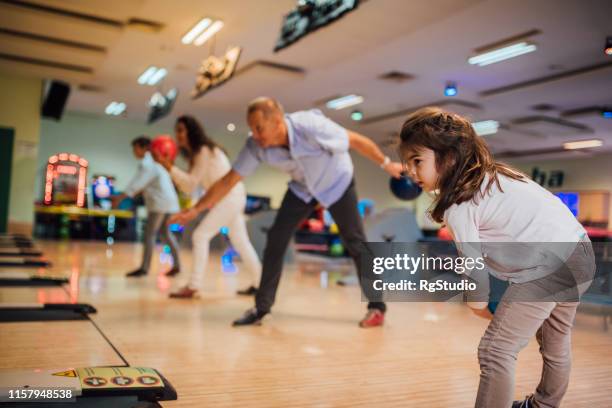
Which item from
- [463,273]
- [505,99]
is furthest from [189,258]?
[463,273]

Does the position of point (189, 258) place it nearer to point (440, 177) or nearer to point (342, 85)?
point (342, 85)

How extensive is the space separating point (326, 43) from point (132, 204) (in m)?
7.93

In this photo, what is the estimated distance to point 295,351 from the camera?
2.77 metres

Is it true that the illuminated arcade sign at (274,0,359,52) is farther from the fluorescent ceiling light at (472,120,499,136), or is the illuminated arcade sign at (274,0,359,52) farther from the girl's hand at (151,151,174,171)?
the fluorescent ceiling light at (472,120,499,136)

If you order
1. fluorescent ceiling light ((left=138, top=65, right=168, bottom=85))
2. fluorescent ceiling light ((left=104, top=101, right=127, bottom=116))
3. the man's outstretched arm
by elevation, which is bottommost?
the man's outstretched arm

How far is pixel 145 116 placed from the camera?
16.4 metres

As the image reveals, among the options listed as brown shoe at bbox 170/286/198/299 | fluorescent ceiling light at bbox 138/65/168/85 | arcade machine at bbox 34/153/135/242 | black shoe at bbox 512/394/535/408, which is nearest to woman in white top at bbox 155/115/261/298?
brown shoe at bbox 170/286/198/299

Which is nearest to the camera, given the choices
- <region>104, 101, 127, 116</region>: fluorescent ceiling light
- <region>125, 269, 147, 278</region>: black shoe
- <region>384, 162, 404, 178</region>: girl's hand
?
<region>384, 162, 404, 178</region>: girl's hand

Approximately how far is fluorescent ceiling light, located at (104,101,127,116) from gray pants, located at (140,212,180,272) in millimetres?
9244

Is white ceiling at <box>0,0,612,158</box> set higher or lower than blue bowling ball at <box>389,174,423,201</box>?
higher

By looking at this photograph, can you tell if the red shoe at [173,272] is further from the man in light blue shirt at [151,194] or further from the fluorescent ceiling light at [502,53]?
the fluorescent ceiling light at [502,53]

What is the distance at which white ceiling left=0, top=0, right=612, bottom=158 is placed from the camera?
716cm

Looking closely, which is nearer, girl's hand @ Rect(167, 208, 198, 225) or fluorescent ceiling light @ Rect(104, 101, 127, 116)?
girl's hand @ Rect(167, 208, 198, 225)

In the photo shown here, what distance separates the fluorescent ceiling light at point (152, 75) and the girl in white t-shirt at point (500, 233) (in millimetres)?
10006
